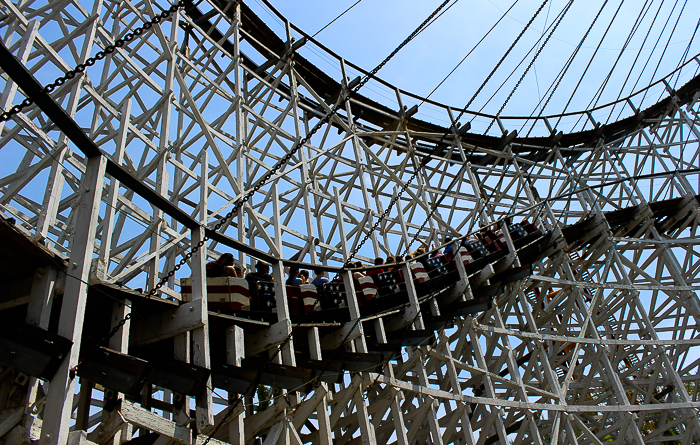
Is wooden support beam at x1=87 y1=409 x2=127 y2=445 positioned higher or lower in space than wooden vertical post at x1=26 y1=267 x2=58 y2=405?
lower

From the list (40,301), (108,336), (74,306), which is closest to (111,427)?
(108,336)

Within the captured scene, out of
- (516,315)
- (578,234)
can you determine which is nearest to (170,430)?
(516,315)

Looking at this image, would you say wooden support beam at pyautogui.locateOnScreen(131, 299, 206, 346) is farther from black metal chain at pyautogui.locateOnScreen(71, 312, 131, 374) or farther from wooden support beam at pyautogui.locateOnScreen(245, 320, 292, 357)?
wooden support beam at pyautogui.locateOnScreen(245, 320, 292, 357)

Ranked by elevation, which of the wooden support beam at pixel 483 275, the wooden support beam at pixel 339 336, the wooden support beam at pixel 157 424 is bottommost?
the wooden support beam at pixel 157 424

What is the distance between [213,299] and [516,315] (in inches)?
326

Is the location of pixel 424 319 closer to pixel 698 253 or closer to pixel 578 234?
pixel 578 234

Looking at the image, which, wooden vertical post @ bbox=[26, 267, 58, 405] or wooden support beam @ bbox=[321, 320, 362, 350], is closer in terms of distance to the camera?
wooden vertical post @ bbox=[26, 267, 58, 405]

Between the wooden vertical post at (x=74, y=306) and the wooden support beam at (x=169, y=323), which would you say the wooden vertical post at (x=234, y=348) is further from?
the wooden vertical post at (x=74, y=306)

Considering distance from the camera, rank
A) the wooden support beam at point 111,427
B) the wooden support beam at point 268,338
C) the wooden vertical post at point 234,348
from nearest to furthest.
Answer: the wooden support beam at point 111,427 < the wooden vertical post at point 234,348 < the wooden support beam at point 268,338


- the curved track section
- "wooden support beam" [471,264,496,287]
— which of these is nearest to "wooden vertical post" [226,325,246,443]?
the curved track section

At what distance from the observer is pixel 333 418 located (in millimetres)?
7234

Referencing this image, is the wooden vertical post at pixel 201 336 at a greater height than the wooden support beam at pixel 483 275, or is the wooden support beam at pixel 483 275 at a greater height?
the wooden support beam at pixel 483 275

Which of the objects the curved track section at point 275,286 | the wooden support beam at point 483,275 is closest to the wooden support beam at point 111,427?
the curved track section at point 275,286

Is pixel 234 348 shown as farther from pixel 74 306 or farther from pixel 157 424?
pixel 74 306
